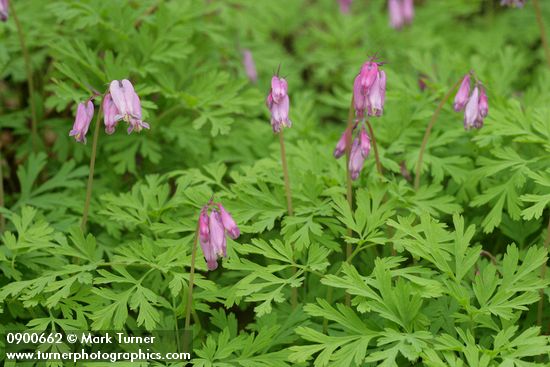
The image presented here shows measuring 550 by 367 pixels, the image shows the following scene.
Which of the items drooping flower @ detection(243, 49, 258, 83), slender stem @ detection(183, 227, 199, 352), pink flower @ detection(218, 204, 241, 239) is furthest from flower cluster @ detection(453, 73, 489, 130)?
drooping flower @ detection(243, 49, 258, 83)

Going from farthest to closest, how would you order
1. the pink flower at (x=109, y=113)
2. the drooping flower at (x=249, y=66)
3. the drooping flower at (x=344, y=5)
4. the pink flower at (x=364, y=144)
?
the drooping flower at (x=344, y=5) → the drooping flower at (x=249, y=66) → the pink flower at (x=364, y=144) → the pink flower at (x=109, y=113)

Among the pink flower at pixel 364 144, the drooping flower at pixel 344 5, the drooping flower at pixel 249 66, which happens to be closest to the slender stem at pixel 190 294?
the pink flower at pixel 364 144


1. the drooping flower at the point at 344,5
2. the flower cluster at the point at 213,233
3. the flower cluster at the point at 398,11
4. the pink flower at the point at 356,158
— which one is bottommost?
the flower cluster at the point at 213,233

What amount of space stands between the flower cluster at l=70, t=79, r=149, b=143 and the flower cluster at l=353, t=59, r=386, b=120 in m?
0.91

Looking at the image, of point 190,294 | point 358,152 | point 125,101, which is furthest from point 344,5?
point 190,294

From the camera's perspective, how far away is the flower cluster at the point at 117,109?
2.47m

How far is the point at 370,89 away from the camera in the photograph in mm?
2494

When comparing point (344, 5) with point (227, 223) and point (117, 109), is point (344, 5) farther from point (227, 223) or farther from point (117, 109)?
point (227, 223)

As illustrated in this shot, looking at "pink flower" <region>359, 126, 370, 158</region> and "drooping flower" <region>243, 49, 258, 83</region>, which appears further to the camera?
"drooping flower" <region>243, 49, 258, 83</region>

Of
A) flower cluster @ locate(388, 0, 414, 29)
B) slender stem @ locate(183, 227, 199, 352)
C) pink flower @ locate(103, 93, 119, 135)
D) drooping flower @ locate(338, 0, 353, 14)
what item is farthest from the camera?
drooping flower @ locate(338, 0, 353, 14)

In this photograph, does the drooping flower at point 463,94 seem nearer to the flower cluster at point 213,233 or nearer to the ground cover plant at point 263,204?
the ground cover plant at point 263,204

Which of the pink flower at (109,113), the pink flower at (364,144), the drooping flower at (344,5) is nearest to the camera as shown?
the pink flower at (109,113)

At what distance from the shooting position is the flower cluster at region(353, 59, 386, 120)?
248cm

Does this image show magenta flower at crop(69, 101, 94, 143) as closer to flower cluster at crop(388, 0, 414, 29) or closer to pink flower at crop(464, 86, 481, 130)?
pink flower at crop(464, 86, 481, 130)
